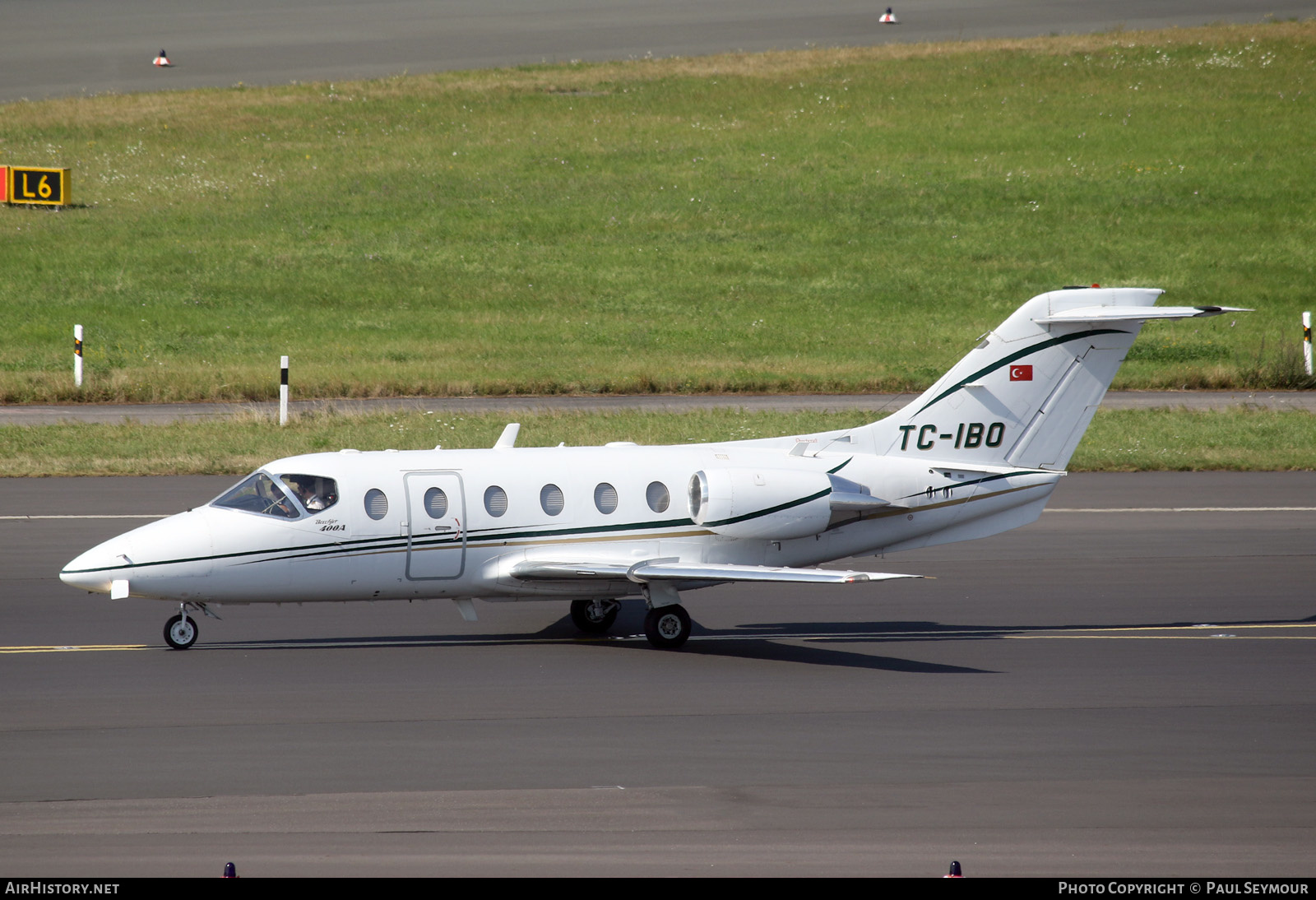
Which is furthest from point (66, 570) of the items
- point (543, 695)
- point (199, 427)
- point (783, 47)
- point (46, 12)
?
point (46, 12)

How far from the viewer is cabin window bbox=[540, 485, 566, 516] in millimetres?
17078

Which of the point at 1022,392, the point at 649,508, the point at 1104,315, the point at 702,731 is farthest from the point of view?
the point at 1022,392

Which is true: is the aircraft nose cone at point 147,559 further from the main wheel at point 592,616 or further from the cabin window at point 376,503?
the main wheel at point 592,616

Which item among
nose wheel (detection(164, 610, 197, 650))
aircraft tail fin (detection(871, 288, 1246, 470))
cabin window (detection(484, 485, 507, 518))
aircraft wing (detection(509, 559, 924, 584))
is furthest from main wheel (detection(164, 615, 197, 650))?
aircraft tail fin (detection(871, 288, 1246, 470))

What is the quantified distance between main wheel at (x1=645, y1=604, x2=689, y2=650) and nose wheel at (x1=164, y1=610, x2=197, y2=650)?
5276 mm

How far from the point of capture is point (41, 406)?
36.2 meters

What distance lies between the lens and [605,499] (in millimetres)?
17234

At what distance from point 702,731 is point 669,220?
46881 mm

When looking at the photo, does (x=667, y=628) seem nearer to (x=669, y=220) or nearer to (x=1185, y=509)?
(x=1185, y=509)

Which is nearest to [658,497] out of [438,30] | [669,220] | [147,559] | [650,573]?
[650,573]

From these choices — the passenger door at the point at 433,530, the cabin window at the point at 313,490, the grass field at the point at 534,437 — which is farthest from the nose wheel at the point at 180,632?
the grass field at the point at 534,437

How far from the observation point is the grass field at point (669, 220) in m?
44.8

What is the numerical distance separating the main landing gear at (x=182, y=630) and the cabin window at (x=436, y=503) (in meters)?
2.73

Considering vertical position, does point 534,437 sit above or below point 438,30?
below
